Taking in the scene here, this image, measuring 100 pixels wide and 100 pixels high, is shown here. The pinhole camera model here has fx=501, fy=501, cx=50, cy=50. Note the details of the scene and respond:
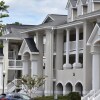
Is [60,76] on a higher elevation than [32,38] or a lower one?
lower

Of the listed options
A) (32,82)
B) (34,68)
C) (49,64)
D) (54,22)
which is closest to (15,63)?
(34,68)

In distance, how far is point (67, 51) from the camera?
56.9 meters

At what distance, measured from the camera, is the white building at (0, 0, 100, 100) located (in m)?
49.5

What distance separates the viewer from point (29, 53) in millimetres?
64375

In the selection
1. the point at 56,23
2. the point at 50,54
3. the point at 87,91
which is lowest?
the point at 87,91

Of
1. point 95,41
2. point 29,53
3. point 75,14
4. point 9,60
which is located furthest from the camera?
point 9,60

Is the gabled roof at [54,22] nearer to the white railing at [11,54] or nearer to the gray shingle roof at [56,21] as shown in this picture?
the gray shingle roof at [56,21]

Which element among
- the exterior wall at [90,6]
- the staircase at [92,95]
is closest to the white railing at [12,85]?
the exterior wall at [90,6]

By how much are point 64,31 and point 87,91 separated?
36.7 ft

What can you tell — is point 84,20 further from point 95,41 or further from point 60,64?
point 60,64

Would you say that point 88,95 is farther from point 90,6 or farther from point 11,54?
point 11,54

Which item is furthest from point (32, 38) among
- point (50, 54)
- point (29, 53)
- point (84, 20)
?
point (84, 20)

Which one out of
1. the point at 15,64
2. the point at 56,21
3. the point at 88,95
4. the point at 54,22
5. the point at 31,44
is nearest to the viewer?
the point at 88,95

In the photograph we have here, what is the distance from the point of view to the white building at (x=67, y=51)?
49500mm
